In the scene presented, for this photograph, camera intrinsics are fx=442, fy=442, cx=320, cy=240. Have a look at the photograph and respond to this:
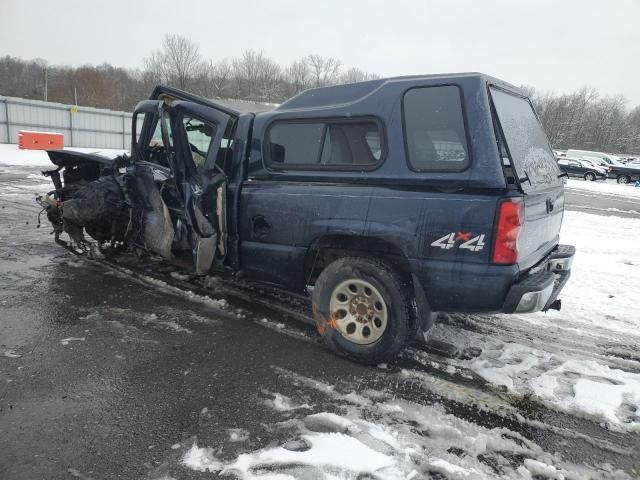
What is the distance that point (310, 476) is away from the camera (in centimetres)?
230

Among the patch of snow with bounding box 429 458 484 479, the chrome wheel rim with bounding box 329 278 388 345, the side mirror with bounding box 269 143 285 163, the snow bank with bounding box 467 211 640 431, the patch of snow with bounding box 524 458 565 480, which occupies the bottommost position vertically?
the patch of snow with bounding box 429 458 484 479

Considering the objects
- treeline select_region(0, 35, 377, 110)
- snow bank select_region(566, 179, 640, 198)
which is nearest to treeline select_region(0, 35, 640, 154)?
treeline select_region(0, 35, 377, 110)

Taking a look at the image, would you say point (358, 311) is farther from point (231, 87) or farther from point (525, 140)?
point (231, 87)

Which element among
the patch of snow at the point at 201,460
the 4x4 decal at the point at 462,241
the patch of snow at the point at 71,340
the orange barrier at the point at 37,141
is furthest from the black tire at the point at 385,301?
the orange barrier at the point at 37,141

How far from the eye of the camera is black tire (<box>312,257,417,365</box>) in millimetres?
3316

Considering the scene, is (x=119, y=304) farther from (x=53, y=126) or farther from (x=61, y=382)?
(x=53, y=126)

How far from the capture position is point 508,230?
2.88 meters

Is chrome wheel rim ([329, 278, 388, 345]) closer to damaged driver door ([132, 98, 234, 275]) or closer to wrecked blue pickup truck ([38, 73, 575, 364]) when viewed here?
wrecked blue pickup truck ([38, 73, 575, 364])

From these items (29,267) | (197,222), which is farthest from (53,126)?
(197,222)

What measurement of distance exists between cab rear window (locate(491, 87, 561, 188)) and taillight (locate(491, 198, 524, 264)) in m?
0.28

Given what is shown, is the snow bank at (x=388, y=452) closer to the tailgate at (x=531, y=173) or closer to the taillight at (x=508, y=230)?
the taillight at (x=508, y=230)

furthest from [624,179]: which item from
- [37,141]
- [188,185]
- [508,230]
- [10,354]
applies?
[37,141]

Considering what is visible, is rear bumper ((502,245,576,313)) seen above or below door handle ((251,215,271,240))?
below

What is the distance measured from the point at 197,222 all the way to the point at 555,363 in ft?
11.2
